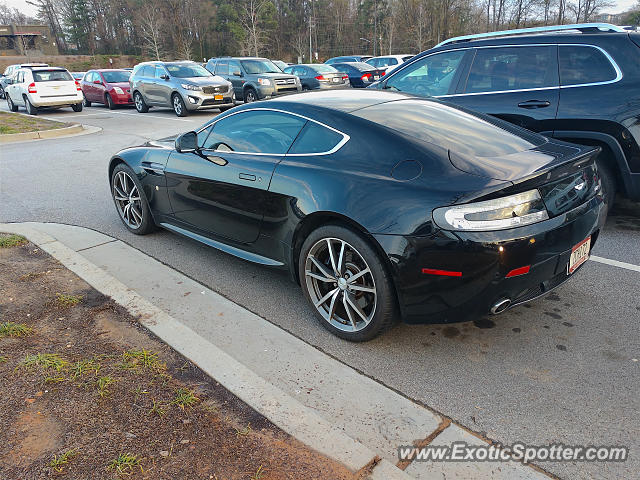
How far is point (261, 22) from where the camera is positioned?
6700 cm

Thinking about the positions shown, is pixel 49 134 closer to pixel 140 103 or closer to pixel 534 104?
pixel 140 103

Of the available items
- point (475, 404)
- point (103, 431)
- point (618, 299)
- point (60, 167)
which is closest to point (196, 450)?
point (103, 431)

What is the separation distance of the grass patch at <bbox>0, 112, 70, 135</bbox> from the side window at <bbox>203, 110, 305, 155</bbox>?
11362mm

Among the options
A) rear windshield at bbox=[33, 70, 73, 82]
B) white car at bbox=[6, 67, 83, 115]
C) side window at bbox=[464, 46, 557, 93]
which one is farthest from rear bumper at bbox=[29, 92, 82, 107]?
side window at bbox=[464, 46, 557, 93]

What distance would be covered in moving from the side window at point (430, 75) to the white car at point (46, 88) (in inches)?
635

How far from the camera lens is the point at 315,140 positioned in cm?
338

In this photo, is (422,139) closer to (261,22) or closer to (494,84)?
(494,84)

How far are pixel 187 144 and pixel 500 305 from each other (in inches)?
115

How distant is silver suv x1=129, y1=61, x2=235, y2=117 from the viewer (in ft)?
51.2

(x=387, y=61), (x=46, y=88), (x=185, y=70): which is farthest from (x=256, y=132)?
(x=387, y=61)

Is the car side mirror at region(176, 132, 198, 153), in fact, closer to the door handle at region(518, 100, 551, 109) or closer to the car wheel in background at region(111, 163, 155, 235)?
the car wheel in background at region(111, 163, 155, 235)

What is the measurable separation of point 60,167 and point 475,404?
28.8 feet

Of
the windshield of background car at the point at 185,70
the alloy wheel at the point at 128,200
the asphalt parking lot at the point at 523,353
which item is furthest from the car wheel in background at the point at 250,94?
the asphalt parking lot at the point at 523,353

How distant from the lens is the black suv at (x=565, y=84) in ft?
15.1
